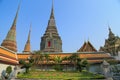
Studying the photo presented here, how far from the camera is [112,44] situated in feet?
155

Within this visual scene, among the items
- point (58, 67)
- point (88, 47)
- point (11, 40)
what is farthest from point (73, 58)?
point (11, 40)

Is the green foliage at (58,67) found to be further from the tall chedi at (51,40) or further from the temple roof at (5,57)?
the tall chedi at (51,40)

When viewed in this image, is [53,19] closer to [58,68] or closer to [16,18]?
[16,18]

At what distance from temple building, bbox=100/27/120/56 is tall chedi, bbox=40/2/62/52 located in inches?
513

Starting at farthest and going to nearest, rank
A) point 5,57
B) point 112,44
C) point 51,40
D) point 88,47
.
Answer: point 51,40
point 112,44
point 88,47
point 5,57

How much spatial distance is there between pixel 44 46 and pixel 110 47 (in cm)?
1879

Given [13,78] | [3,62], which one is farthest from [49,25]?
[13,78]

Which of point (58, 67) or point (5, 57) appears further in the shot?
point (58, 67)

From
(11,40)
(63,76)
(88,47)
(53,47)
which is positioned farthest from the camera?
(53,47)

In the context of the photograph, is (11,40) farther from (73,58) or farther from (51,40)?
(73,58)

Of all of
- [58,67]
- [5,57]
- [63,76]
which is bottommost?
[63,76]

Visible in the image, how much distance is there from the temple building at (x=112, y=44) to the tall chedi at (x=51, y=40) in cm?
1302

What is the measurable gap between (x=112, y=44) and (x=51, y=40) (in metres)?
17.1

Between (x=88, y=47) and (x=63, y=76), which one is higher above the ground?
(x=88, y=47)
